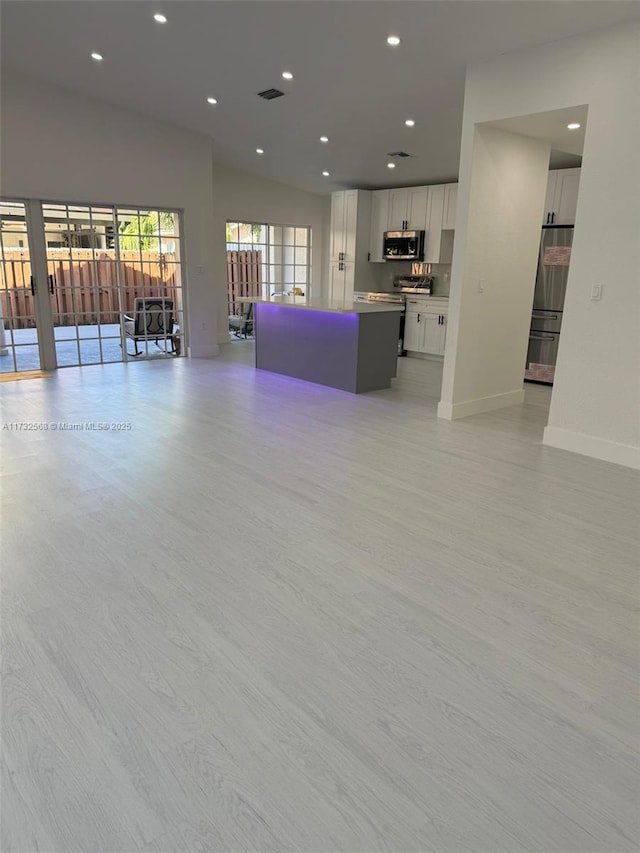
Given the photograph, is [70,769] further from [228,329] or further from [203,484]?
[228,329]

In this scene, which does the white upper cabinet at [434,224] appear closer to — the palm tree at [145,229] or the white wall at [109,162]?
the white wall at [109,162]

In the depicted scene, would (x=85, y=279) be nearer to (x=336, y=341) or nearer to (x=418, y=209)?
(x=336, y=341)

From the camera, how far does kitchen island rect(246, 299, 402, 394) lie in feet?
20.2

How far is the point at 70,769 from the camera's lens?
164cm

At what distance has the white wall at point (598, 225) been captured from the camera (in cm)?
388

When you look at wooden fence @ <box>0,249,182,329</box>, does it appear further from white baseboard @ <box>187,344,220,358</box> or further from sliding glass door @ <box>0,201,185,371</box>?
white baseboard @ <box>187,344,220,358</box>

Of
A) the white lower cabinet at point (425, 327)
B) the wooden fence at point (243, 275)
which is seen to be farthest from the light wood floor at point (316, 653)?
the wooden fence at point (243, 275)

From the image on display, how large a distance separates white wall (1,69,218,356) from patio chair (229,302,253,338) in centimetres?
187

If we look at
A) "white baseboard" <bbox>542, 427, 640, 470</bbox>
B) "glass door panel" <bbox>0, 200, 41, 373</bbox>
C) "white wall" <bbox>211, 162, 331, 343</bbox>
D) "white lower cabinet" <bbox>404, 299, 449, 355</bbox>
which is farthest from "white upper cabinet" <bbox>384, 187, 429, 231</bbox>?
"glass door panel" <bbox>0, 200, 41, 373</bbox>

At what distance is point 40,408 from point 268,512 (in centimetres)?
324

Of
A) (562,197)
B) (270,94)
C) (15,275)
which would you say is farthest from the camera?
(15,275)

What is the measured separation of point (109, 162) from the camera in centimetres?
716

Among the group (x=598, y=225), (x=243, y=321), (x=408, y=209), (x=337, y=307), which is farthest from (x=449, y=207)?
(x=598, y=225)

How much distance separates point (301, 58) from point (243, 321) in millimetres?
5674
